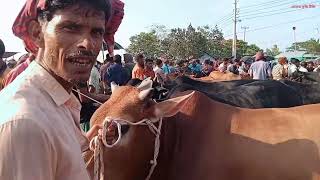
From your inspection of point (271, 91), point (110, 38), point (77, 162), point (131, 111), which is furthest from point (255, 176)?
point (271, 91)

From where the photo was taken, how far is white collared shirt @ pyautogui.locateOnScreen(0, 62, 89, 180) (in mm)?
1180

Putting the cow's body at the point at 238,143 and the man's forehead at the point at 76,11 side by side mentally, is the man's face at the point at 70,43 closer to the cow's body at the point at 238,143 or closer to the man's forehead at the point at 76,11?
the man's forehead at the point at 76,11

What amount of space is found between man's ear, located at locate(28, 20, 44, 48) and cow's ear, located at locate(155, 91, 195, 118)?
1826mm

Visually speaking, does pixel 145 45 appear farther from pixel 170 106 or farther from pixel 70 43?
pixel 70 43

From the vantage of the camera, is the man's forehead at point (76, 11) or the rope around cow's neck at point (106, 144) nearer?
the man's forehead at point (76, 11)

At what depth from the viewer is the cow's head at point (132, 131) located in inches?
128

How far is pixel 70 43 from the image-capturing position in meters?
1.46

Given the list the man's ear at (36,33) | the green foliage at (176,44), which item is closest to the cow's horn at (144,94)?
the man's ear at (36,33)

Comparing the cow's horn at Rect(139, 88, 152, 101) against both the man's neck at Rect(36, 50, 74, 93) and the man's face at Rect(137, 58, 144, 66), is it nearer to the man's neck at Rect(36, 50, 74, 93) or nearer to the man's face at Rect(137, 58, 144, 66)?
the man's neck at Rect(36, 50, 74, 93)

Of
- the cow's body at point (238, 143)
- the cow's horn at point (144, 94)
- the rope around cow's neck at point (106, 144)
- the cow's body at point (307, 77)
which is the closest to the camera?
the rope around cow's neck at point (106, 144)

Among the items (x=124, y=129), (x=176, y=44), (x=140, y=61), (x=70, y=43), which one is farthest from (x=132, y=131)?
(x=176, y=44)

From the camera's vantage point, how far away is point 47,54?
148 centimetres

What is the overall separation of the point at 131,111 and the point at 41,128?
2150 mm

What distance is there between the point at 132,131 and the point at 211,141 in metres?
0.61
